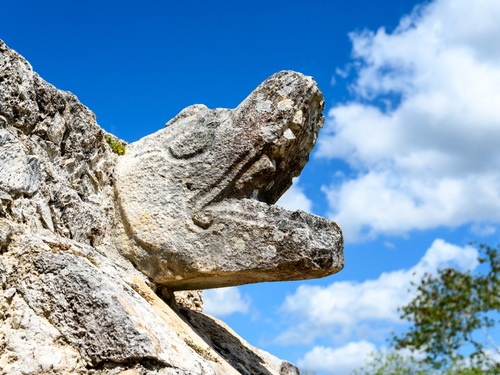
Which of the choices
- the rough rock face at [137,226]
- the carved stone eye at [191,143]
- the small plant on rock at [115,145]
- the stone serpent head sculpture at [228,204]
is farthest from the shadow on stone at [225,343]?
the small plant on rock at [115,145]

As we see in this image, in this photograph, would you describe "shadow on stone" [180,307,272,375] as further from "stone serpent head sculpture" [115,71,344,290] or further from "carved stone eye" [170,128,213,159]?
"carved stone eye" [170,128,213,159]

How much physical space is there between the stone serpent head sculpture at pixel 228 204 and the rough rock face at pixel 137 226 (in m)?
0.02

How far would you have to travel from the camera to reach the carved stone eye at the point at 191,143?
5.46m

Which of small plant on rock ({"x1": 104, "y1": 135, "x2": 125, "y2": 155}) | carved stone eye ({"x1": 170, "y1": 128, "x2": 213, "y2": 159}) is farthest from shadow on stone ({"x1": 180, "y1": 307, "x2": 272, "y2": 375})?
small plant on rock ({"x1": 104, "y1": 135, "x2": 125, "y2": 155})

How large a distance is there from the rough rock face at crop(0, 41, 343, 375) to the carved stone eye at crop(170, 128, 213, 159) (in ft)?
0.05

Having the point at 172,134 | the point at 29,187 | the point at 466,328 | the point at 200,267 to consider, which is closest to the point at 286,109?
the point at 172,134

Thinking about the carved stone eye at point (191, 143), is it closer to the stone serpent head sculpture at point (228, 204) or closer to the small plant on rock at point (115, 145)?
the stone serpent head sculpture at point (228, 204)

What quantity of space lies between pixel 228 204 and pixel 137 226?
3.38ft

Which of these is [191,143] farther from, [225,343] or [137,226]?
[225,343]

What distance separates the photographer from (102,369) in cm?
331

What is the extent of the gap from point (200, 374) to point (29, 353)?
1.22 metres

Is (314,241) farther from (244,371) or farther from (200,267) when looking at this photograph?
(244,371)

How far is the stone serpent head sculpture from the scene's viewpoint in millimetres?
5039

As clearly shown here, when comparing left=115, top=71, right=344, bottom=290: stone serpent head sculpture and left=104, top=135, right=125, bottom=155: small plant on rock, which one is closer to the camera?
left=115, top=71, right=344, bottom=290: stone serpent head sculpture
